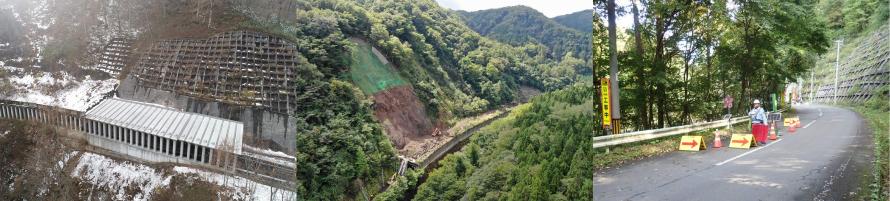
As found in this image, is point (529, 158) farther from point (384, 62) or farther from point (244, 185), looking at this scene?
point (244, 185)

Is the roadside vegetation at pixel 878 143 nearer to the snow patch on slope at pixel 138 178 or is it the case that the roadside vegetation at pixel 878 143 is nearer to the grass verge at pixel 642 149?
the grass verge at pixel 642 149

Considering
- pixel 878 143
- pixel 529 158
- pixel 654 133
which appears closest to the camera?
pixel 878 143

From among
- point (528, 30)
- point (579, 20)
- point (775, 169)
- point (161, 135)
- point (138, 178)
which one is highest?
point (579, 20)

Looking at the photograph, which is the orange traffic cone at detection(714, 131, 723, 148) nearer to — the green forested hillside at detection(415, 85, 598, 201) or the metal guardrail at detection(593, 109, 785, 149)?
the metal guardrail at detection(593, 109, 785, 149)

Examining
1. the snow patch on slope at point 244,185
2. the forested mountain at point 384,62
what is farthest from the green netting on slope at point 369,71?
the snow patch on slope at point 244,185

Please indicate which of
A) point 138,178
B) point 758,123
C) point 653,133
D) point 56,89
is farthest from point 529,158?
point 56,89

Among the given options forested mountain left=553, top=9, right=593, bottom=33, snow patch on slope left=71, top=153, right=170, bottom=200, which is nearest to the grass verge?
forested mountain left=553, top=9, right=593, bottom=33

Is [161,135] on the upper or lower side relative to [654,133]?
upper
